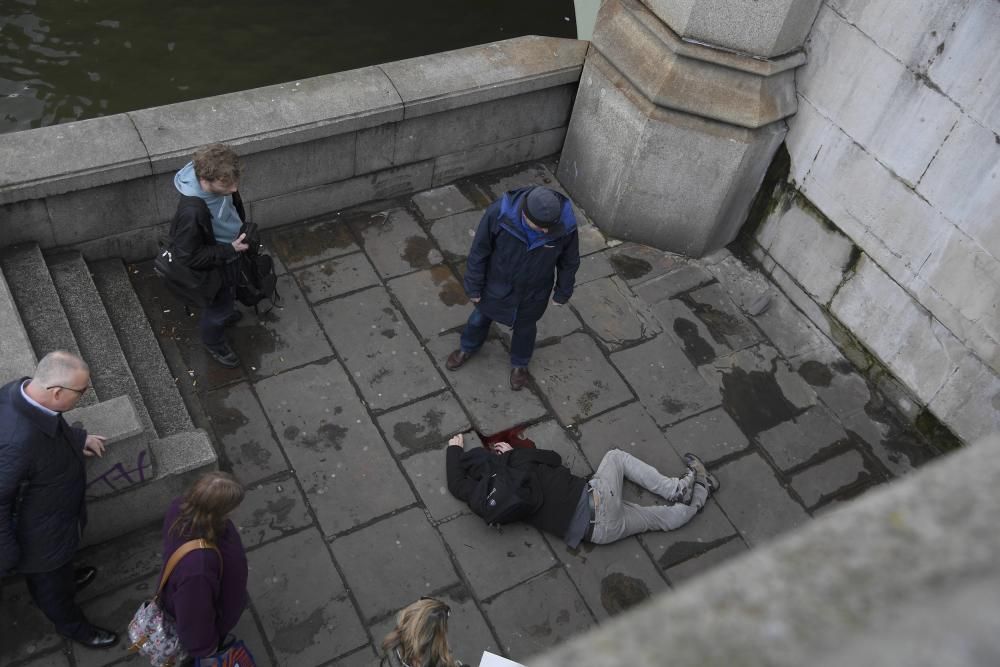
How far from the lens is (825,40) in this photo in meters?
5.95

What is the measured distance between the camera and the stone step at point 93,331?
16.8ft

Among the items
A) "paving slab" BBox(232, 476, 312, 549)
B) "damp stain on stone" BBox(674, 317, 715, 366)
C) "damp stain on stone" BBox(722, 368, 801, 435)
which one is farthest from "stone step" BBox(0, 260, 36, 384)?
"damp stain on stone" BBox(722, 368, 801, 435)

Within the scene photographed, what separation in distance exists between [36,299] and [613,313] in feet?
12.2

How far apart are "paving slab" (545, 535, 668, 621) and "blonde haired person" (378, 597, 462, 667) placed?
1.63 metres

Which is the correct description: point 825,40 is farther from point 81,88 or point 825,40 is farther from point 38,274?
point 81,88

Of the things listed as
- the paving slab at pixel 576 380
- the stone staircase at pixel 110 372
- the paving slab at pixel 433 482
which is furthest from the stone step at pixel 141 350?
the paving slab at pixel 576 380

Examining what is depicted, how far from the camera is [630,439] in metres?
5.81

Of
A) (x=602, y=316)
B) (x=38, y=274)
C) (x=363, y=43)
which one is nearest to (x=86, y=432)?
(x=38, y=274)

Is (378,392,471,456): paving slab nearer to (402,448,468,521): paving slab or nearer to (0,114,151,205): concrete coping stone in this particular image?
(402,448,468,521): paving slab

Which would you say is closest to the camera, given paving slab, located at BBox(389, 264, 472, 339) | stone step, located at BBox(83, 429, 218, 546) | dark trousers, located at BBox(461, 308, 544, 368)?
stone step, located at BBox(83, 429, 218, 546)

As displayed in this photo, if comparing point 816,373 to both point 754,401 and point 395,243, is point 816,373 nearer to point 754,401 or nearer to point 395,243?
point 754,401

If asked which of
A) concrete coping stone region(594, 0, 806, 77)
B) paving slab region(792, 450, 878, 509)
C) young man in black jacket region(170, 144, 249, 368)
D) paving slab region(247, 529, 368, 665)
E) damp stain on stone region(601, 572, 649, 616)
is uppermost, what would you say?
concrete coping stone region(594, 0, 806, 77)

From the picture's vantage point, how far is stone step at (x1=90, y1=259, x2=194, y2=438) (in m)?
5.25

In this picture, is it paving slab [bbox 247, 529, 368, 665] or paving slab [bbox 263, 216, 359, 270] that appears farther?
paving slab [bbox 263, 216, 359, 270]
